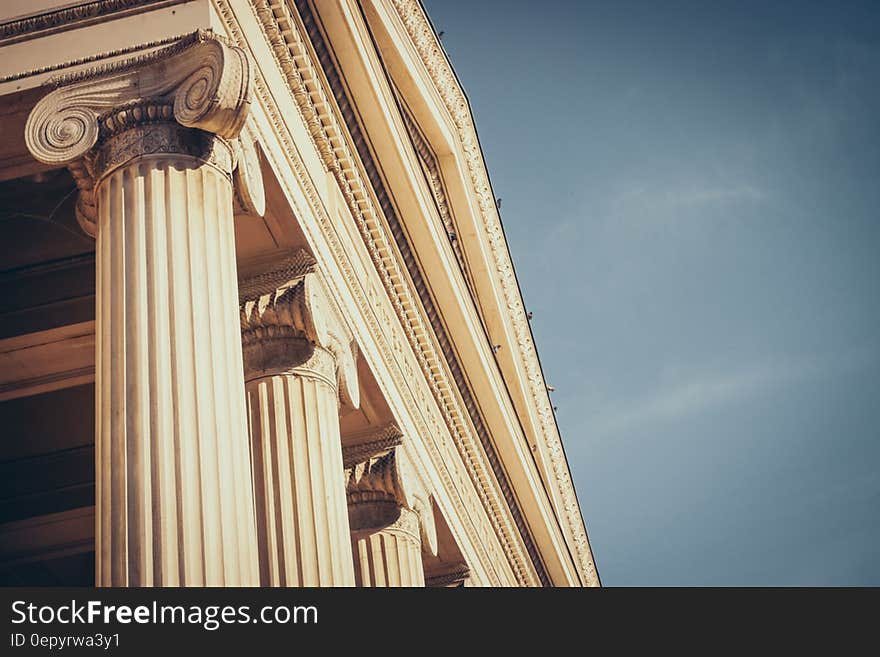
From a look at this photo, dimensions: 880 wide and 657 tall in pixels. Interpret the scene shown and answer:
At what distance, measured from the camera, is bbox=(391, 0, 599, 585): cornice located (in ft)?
77.0

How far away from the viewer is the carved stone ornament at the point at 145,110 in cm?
1372

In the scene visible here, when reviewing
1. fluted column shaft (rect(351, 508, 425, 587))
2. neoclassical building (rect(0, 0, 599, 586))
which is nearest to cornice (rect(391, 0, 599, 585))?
neoclassical building (rect(0, 0, 599, 586))

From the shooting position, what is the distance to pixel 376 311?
2112 cm

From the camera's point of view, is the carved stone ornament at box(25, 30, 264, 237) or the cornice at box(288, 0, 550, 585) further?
the cornice at box(288, 0, 550, 585)

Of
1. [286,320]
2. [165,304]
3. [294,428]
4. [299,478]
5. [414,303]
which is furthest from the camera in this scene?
[414,303]

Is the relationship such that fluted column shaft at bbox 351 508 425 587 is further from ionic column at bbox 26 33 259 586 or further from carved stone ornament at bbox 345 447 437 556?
ionic column at bbox 26 33 259 586

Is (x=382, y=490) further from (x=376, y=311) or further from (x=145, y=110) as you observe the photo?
→ (x=145, y=110)

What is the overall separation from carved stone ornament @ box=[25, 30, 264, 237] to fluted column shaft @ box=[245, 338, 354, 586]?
4.08 metres

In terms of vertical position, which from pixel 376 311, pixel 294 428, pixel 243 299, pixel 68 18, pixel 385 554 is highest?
pixel 376 311

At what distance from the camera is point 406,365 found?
23.1 metres

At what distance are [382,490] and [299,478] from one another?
4718 mm

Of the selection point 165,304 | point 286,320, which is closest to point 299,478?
point 286,320
